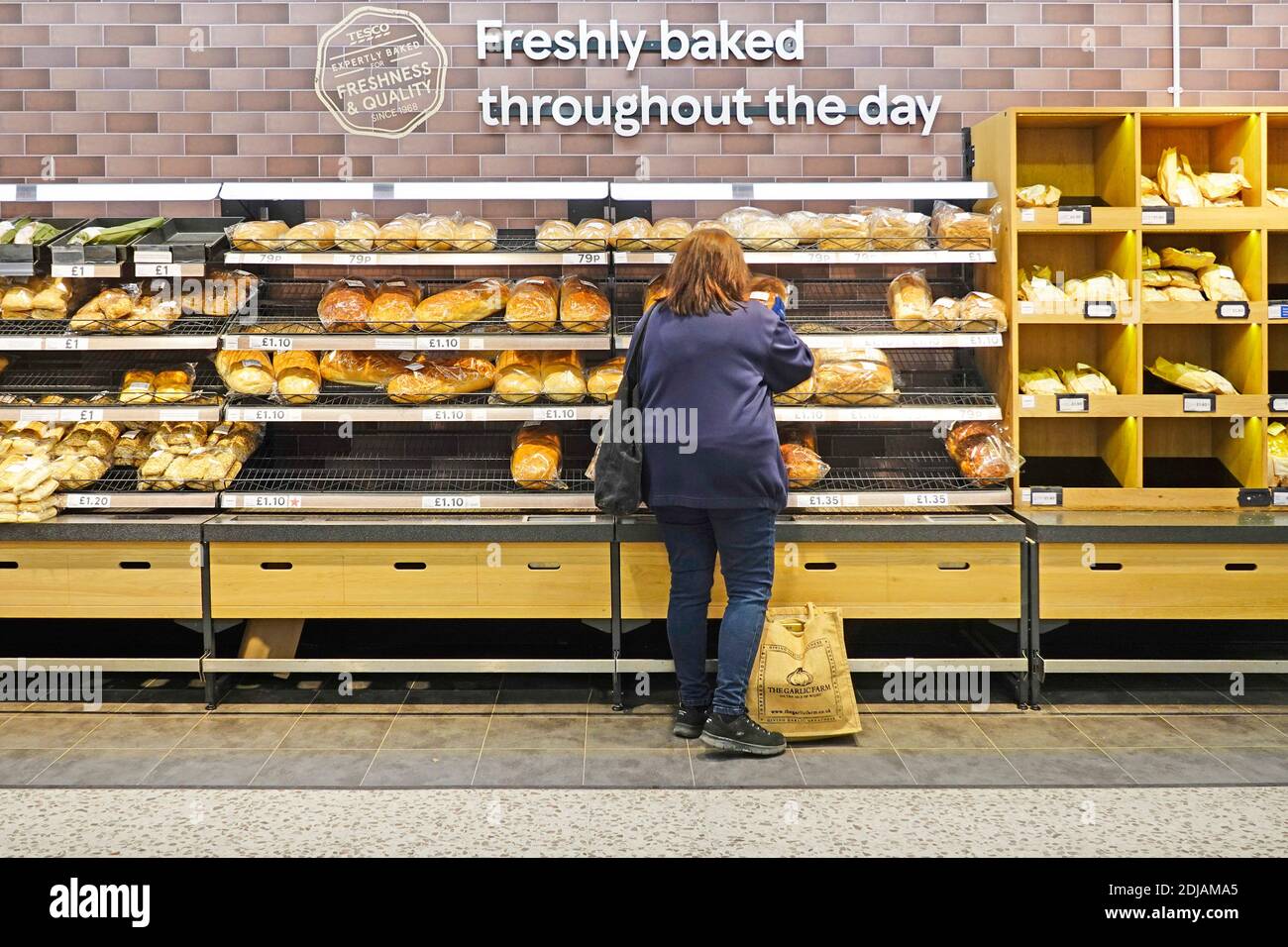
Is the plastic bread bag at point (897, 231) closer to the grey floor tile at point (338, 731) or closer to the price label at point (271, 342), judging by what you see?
the price label at point (271, 342)

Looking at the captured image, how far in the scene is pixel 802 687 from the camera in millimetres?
3877

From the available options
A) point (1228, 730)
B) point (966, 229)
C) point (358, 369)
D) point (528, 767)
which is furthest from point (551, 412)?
point (1228, 730)

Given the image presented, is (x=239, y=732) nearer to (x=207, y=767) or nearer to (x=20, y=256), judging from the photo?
(x=207, y=767)

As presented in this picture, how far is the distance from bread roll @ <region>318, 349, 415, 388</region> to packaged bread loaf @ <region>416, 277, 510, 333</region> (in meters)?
0.25

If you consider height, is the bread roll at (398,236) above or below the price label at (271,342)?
above

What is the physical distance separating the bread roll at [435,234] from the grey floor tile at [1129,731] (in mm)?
2936

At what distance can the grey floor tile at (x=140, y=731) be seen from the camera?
3.95 m

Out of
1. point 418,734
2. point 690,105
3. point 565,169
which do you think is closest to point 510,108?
point 565,169

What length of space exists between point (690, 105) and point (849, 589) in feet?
A: 7.45

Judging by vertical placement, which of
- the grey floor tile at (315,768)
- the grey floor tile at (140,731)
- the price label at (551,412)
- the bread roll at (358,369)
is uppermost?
the bread roll at (358,369)

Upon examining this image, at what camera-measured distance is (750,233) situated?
14.5 ft

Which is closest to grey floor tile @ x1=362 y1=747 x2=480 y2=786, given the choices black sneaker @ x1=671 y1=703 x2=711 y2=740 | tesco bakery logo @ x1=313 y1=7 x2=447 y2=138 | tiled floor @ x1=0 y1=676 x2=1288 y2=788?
tiled floor @ x1=0 y1=676 x2=1288 y2=788

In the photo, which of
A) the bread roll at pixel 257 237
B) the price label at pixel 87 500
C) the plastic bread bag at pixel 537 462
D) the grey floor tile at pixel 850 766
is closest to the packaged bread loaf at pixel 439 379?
the plastic bread bag at pixel 537 462

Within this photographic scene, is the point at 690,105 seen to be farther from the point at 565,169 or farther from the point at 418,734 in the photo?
the point at 418,734
